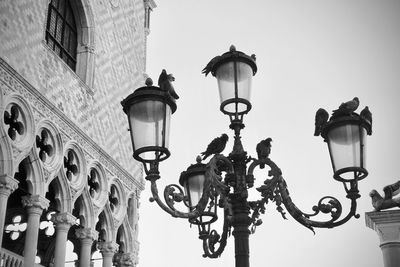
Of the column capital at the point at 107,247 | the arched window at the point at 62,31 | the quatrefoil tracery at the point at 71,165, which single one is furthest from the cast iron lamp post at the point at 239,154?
the column capital at the point at 107,247

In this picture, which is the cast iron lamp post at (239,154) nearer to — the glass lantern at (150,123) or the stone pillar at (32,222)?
the glass lantern at (150,123)

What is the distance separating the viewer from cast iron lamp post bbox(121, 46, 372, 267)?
3.88m

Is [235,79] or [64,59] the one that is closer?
[235,79]

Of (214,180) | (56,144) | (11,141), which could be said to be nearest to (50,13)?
(56,144)

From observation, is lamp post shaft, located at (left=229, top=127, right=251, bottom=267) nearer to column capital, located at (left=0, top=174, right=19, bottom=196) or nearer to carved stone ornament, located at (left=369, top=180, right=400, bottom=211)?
carved stone ornament, located at (left=369, top=180, right=400, bottom=211)

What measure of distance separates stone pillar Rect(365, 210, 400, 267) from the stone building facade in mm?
4757

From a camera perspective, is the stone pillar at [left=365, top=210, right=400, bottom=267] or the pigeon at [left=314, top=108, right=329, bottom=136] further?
the stone pillar at [left=365, top=210, right=400, bottom=267]

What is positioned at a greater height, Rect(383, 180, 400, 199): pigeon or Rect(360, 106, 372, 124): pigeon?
Rect(383, 180, 400, 199): pigeon

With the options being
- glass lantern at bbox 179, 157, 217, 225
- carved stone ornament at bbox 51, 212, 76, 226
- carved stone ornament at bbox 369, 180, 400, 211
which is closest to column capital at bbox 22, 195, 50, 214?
carved stone ornament at bbox 51, 212, 76, 226

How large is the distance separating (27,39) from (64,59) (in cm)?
202

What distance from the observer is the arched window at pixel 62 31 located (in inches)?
438

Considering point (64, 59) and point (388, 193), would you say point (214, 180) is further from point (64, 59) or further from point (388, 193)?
point (64, 59)

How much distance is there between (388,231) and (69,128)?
595cm

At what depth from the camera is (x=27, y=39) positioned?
9.58 m
